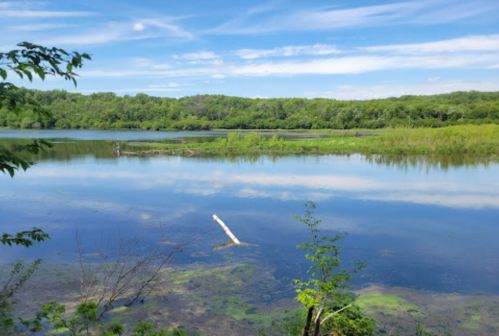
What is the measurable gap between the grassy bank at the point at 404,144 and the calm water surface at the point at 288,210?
7.08 metres

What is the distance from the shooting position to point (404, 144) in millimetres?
33969

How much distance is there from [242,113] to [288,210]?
10533cm

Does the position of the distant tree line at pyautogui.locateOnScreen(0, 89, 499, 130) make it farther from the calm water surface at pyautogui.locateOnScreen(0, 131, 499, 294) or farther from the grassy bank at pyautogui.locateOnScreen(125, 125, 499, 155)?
the calm water surface at pyautogui.locateOnScreen(0, 131, 499, 294)

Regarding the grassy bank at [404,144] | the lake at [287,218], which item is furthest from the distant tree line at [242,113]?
the lake at [287,218]

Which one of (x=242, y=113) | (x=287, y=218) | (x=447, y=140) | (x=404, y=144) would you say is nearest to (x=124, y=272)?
(x=287, y=218)

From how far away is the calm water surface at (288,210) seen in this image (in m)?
8.98

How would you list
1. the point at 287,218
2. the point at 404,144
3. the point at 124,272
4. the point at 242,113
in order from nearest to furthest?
the point at 124,272 < the point at 287,218 < the point at 404,144 < the point at 242,113

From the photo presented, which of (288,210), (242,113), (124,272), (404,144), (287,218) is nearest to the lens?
(124,272)

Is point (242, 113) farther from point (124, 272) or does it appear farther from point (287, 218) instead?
point (124, 272)

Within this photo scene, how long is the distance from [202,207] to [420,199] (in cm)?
855

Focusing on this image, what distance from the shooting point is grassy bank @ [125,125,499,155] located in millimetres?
31922

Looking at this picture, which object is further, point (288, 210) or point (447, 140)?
point (447, 140)

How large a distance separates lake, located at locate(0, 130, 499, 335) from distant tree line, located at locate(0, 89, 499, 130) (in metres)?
72.9

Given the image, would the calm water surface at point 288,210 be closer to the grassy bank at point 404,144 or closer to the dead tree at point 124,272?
the dead tree at point 124,272
